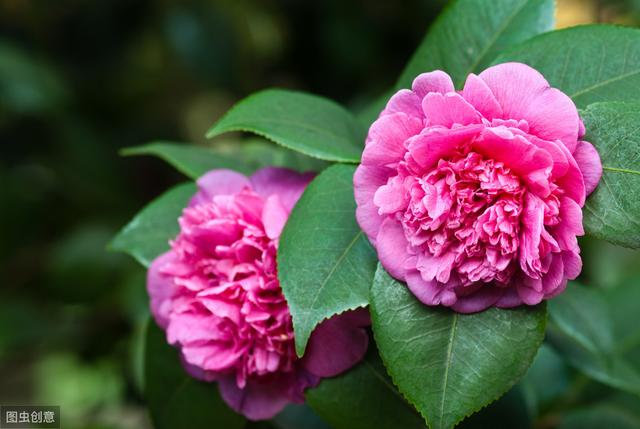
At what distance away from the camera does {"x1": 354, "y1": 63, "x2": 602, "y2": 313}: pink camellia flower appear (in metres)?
0.57

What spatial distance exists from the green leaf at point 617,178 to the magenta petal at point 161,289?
0.39 metres

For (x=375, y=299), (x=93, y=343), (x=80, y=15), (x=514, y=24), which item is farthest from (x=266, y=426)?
(x=80, y=15)

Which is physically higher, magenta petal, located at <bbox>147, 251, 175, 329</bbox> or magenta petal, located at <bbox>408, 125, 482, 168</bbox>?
magenta petal, located at <bbox>408, 125, 482, 168</bbox>

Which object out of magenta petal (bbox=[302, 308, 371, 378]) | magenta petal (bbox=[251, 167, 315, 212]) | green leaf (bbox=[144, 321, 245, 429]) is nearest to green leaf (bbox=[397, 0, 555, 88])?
magenta petal (bbox=[251, 167, 315, 212])

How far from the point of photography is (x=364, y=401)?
0.70 meters

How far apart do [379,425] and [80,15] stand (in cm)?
157

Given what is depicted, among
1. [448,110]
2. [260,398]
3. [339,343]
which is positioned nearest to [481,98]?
[448,110]

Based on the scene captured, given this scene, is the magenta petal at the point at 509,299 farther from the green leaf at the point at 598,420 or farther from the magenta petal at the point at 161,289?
the green leaf at the point at 598,420

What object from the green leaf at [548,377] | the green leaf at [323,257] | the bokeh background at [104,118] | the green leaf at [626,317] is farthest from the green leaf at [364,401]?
the bokeh background at [104,118]

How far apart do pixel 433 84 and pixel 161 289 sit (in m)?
0.34

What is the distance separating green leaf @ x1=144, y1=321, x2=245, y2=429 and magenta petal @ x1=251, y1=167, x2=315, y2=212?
0.65 feet

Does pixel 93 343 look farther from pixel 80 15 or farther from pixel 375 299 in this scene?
pixel 375 299

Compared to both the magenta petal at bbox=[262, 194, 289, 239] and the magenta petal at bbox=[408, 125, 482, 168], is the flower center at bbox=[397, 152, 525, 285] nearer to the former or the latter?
the magenta petal at bbox=[408, 125, 482, 168]

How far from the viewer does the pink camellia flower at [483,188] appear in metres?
0.57
